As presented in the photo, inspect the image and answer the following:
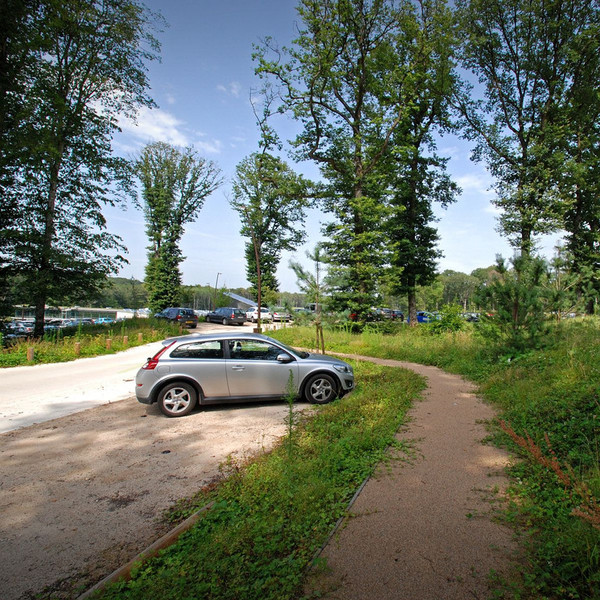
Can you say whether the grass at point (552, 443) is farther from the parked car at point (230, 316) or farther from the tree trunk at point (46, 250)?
the parked car at point (230, 316)

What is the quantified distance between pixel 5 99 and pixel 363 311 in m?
18.8

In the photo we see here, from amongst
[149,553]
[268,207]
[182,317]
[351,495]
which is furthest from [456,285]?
[149,553]

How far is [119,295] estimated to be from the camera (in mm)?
117750

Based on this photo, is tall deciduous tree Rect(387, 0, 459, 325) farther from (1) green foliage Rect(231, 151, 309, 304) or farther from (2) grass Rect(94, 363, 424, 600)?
(2) grass Rect(94, 363, 424, 600)

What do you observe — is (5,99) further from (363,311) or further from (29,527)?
(363,311)

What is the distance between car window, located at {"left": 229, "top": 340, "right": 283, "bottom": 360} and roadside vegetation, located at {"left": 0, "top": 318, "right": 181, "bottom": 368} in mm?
9680

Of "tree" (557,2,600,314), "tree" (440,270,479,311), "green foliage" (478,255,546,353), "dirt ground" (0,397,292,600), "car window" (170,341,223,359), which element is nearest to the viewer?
"dirt ground" (0,397,292,600)

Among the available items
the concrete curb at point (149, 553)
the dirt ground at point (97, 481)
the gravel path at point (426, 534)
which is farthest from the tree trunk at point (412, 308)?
the concrete curb at point (149, 553)

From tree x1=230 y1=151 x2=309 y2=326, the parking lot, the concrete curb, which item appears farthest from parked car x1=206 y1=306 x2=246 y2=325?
the concrete curb

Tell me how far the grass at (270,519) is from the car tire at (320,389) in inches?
66.6

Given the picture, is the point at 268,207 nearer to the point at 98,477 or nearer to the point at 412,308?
the point at 412,308

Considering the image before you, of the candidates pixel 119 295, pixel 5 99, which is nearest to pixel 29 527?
pixel 5 99

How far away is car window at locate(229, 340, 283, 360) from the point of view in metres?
6.93

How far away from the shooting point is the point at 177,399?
21.6 feet
